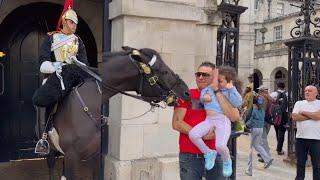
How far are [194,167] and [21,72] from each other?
632 centimetres

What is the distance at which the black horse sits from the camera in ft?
13.6

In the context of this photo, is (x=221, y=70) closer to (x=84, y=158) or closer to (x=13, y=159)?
(x=84, y=158)

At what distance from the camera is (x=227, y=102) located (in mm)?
4234

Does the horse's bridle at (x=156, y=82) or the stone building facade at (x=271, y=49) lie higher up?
the stone building facade at (x=271, y=49)

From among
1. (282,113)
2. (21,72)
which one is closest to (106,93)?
(21,72)

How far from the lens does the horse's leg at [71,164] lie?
14.0 ft

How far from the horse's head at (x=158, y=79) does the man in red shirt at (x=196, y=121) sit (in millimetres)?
134

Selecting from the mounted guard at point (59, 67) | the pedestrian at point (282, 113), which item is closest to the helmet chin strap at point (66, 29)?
the mounted guard at point (59, 67)

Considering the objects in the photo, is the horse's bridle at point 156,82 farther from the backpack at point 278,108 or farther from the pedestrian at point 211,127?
the backpack at point 278,108

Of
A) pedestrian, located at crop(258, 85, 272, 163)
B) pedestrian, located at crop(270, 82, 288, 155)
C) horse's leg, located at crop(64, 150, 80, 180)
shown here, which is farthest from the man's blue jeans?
pedestrian, located at crop(270, 82, 288, 155)

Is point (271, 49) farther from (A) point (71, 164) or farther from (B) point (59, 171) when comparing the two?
(A) point (71, 164)

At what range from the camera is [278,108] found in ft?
39.2

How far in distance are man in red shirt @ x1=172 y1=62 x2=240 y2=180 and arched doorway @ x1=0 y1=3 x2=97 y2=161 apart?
6049 mm

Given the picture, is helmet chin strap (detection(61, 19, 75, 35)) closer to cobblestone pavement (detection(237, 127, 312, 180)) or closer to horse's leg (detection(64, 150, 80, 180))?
horse's leg (detection(64, 150, 80, 180))
